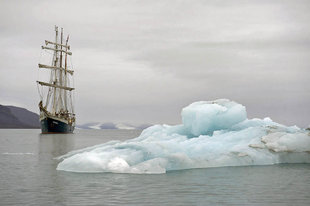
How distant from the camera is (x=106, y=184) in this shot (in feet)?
64.8

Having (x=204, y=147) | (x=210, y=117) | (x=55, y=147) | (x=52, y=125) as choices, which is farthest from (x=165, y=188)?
(x=52, y=125)

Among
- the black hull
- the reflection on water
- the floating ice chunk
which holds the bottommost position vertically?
the reflection on water

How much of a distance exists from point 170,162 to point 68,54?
127m

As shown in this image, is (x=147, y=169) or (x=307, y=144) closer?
(x=147, y=169)

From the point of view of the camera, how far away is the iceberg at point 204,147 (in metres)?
24.0

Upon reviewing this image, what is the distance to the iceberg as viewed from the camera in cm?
2405

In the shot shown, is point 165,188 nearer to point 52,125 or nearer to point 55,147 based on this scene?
point 55,147

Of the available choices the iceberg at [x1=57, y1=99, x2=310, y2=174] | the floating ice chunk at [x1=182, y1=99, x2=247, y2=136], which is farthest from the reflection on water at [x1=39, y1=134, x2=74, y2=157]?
the floating ice chunk at [x1=182, y1=99, x2=247, y2=136]

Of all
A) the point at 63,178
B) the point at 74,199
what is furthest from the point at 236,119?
the point at 74,199

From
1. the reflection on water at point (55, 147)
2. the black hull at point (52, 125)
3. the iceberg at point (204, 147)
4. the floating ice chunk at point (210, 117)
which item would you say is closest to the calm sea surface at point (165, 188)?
the iceberg at point (204, 147)

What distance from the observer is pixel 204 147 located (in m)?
28.3

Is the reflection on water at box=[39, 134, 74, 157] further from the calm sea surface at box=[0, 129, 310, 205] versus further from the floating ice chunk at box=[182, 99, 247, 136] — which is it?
the calm sea surface at box=[0, 129, 310, 205]

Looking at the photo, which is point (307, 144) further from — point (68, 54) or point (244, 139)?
point (68, 54)

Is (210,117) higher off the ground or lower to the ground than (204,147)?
higher
